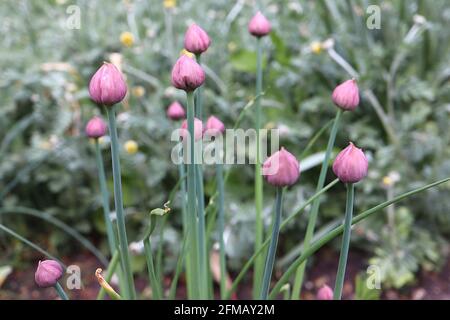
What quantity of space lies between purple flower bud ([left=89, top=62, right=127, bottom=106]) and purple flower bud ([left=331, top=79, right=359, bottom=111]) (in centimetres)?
33

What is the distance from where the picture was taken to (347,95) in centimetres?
83

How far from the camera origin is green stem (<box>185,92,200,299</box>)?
73 centimetres

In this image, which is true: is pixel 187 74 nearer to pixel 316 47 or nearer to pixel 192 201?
pixel 192 201

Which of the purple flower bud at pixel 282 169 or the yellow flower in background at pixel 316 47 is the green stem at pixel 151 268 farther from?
the yellow flower in background at pixel 316 47

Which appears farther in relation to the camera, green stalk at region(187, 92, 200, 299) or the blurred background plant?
the blurred background plant

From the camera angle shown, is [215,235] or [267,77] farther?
[267,77]

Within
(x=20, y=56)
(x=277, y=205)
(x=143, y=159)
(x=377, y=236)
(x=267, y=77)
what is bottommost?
(x=277, y=205)

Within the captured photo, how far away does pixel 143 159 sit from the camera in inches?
74.2

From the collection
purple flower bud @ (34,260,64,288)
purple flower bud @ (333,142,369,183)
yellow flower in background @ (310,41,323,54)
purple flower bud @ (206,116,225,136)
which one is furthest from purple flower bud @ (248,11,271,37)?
yellow flower in background @ (310,41,323,54)

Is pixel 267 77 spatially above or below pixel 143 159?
above

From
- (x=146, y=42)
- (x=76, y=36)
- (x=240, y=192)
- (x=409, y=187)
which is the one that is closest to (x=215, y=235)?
(x=240, y=192)

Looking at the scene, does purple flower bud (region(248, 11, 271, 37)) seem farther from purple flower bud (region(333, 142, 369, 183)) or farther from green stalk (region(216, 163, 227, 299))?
purple flower bud (region(333, 142, 369, 183))

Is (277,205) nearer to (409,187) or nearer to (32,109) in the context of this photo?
(409,187)

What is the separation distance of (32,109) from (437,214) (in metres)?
1.61
